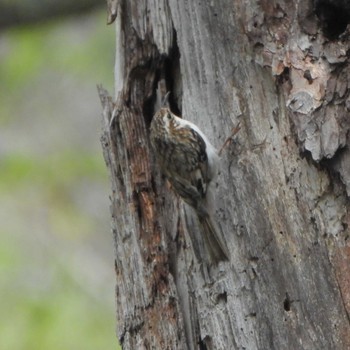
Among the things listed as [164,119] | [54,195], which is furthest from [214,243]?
[54,195]

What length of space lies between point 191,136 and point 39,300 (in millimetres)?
4043

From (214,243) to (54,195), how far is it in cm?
512

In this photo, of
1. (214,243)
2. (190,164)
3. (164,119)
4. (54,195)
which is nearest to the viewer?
(214,243)

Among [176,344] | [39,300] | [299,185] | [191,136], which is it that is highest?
[39,300]

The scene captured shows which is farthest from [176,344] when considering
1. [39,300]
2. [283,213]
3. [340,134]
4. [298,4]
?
[39,300]

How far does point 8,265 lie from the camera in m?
8.20

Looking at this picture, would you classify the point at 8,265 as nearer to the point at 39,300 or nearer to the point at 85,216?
the point at 39,300

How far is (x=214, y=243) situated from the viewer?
12.5 ft

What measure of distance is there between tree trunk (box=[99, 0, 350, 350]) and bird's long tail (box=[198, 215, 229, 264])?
31mm

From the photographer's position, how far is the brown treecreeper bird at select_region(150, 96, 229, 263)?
3.84 meters

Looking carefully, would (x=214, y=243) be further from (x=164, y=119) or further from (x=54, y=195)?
(x=54, y=195)

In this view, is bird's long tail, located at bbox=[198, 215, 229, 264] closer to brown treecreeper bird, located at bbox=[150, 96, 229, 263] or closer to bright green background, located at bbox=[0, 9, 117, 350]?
brown treecreeper bird, located at bbox=[150, 96, 229, 263]

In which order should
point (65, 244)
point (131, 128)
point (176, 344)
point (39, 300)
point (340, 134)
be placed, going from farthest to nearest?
point (65, 244), point (39, 300), point (131, 128), point (176, 344), point (340, 134)

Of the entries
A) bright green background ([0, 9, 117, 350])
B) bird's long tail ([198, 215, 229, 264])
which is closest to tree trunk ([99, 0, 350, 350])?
bird's long tail ([198, 215, 229, 264])
